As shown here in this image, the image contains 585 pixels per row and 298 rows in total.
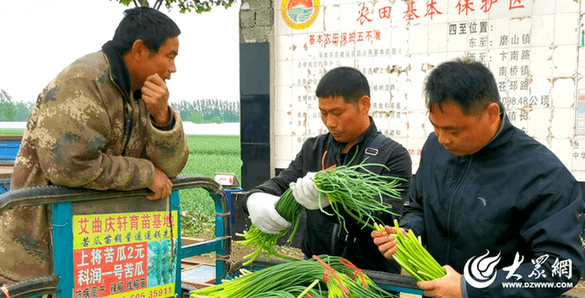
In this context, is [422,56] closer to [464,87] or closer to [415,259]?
[464,87]

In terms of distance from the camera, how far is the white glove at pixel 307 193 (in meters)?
1.78

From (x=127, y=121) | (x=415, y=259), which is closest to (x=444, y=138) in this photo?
(x=415, y=259)

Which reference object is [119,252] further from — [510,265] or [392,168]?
[510,265]

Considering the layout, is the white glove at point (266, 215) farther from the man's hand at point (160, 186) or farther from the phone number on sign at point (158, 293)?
the phone number on sign at point (158, 293)

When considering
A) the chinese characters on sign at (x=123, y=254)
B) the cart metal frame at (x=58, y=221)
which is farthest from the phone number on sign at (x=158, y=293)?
the cart metal frame at (x=58, y=221)

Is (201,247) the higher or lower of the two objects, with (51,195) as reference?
lower

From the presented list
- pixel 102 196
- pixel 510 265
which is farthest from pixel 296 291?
pixel 102 196

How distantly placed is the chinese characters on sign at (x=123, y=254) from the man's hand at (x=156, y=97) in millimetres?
425

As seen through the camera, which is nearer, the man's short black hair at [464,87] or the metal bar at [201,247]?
the man's short black hair at [464,87]

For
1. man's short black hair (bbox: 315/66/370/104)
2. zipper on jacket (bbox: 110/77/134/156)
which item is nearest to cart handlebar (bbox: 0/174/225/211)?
zipper on jacket (bbox: 110/77/134/156)

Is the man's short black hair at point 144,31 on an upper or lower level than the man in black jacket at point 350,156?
upper

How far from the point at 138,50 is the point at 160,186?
0.57 metres

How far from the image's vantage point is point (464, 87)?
1.54m

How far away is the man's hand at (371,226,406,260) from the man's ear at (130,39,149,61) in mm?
1190
